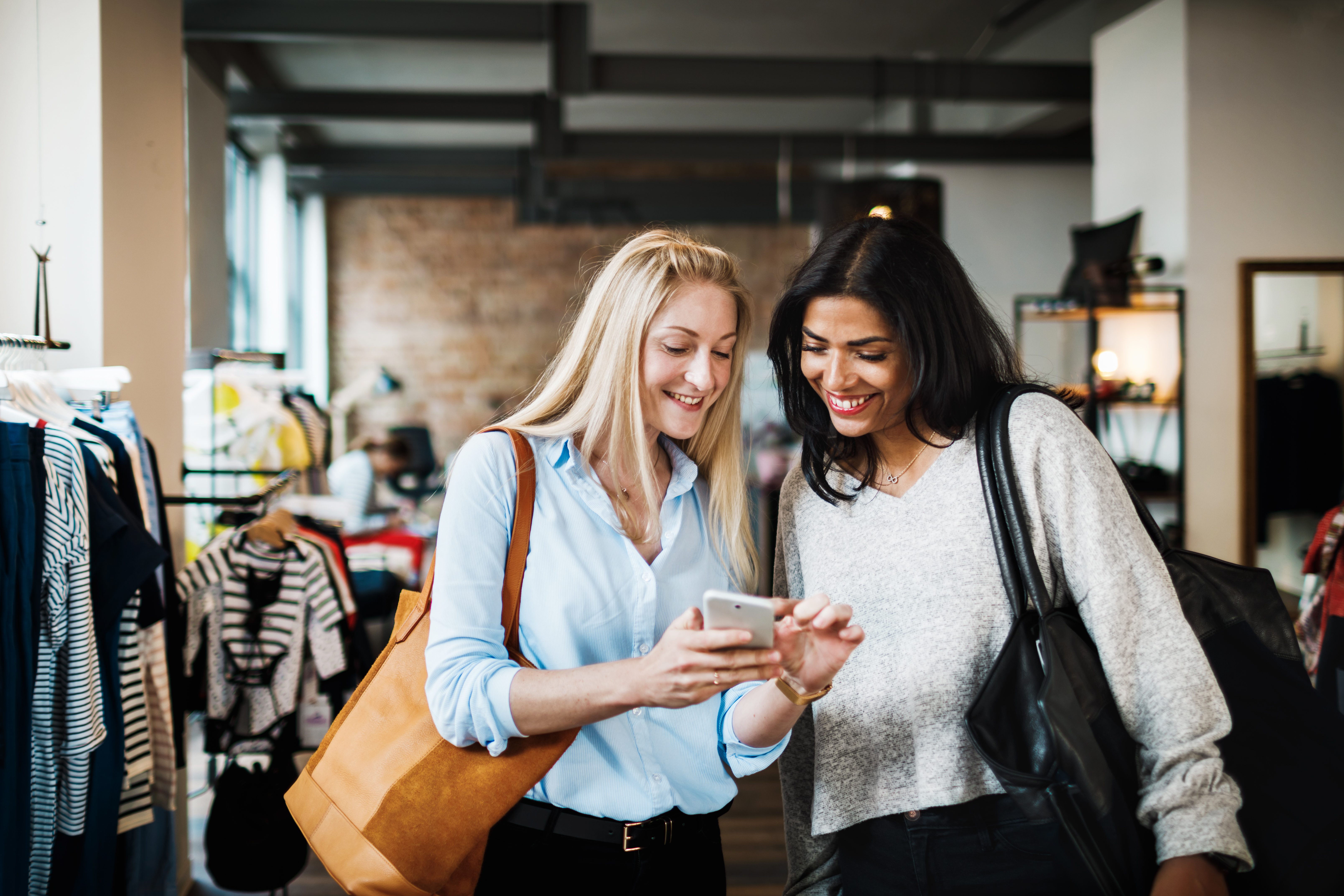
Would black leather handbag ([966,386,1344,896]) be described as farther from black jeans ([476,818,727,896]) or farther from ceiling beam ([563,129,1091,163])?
ceiling beam ([563,129,1091,163])

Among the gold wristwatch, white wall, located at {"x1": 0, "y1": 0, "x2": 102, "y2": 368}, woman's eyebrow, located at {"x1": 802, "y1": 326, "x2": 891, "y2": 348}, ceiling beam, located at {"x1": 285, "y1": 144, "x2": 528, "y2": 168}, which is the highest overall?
ceiling beam, located at {"x1": 285, "y1": 144, "x2": 528, "y2": 168}

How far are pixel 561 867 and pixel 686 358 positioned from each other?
720 millimetres

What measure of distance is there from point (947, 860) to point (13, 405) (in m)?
2.07

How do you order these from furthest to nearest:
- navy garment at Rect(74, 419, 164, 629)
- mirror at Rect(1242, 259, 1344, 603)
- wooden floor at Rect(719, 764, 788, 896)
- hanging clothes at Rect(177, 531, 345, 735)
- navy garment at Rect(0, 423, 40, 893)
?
mirror at Rect(1242, 259, 1344, 603) → wooden floor at Rect(719, 764, 788, 896) → hanging clothes at Rect(177, 531, 345, 735) → navy garment at Rect(74, 419, 164, 629) → navy garment at Rect(0, 423, 40, 893)

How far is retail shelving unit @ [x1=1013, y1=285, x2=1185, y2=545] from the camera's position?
3.94 m

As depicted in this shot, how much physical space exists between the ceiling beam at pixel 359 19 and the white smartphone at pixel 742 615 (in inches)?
172

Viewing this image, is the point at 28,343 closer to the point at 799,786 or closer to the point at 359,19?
the point at 799,786

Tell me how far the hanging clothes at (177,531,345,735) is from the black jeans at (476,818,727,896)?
171cm

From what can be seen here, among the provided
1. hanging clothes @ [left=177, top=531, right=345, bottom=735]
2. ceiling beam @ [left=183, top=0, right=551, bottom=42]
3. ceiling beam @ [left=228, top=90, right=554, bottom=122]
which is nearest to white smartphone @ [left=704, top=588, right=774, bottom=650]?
hanging clothes @ [left=177, top=531, right=345, bottom=735]

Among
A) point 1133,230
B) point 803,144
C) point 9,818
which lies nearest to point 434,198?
point 803,144

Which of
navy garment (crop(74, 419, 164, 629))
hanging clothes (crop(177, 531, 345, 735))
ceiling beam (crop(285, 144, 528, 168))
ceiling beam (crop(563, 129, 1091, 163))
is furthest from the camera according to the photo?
ceiling beam (crop(285, 144, 528, 168))

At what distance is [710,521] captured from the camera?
136 centimetres

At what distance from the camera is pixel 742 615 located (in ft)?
3.18

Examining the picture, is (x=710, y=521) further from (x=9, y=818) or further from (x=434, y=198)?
(x=434, y=198)
